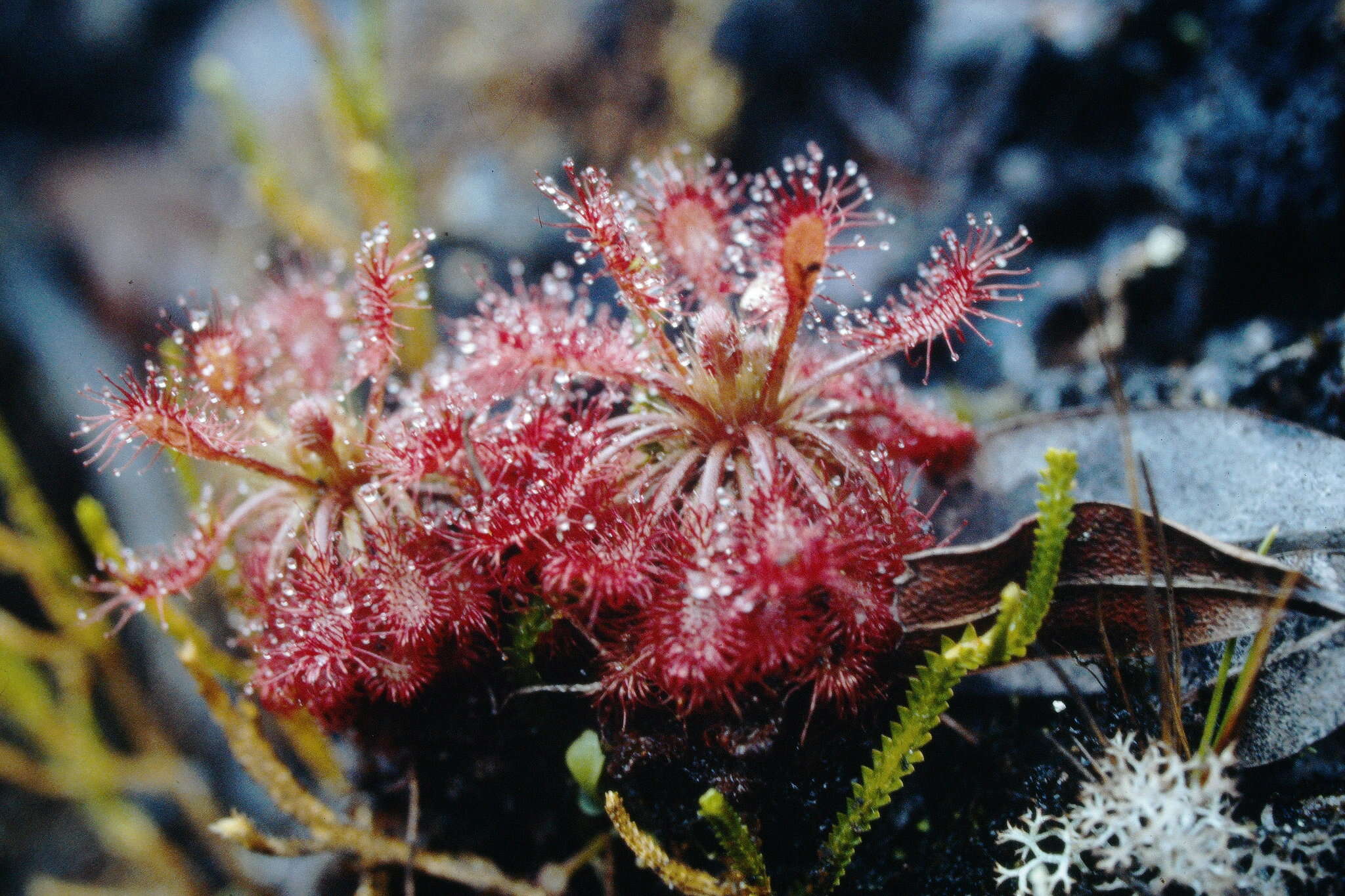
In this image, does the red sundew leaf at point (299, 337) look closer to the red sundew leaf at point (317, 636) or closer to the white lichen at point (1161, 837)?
the red sundew leaf at point (317, 636)

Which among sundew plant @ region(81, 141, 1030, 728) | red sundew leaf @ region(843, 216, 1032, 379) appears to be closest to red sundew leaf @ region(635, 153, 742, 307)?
A: sundew plant @ region(81, 141, 1030, 728)

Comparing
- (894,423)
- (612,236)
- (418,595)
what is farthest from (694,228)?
(418,595)

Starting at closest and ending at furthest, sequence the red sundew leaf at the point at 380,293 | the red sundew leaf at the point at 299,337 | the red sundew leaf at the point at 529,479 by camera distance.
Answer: the red sundew leaf at the point at 529,479 < the red sundew leaf at the point at 380,293 < the red sundew leaf at the point at 299,337

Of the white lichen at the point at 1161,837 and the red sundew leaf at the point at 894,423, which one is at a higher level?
the red sundew leaf at the point at 894,423

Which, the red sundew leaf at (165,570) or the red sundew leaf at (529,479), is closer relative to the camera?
the red sundew leaf at (529,479)

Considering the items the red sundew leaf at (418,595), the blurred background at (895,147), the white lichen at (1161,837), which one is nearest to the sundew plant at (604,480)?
the red sundew leaf at (418,595)

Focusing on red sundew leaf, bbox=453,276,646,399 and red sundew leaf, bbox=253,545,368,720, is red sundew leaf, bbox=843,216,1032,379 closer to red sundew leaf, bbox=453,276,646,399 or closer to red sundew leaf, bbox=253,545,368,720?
red sundew leaf, bbox=453,276,646,399

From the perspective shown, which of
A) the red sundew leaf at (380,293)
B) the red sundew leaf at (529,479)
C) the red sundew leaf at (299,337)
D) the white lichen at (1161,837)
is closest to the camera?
the white lichen at (1161,837)

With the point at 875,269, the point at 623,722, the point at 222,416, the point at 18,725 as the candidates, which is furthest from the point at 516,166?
the point at 18,725
